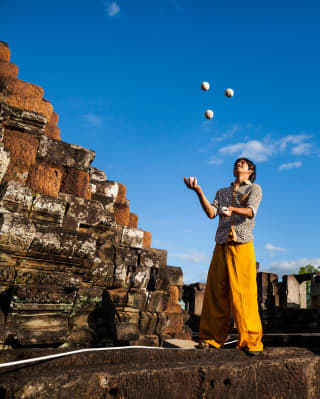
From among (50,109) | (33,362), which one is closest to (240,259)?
(33,362)

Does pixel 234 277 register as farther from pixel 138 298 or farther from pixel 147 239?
pixel 147 239

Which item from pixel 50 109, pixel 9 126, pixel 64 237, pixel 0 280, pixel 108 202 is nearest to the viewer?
pixel 0 280

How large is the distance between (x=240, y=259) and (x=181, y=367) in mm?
1304

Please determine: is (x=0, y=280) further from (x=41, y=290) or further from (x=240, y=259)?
(x=240, y=259)

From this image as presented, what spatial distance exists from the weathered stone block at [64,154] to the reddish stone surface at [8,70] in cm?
144

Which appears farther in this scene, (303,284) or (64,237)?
(303,284)

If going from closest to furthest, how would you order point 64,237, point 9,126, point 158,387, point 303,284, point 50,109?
1. point 158,387
2. point 64,237
3. point 9,126
4. point 50,109
5. point 303,284

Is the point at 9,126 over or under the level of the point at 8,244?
over

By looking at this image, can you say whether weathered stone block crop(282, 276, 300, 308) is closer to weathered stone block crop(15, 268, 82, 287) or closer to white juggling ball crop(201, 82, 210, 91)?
white juggling ball crop(201, 82, 210, 91)

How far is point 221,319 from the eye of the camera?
10.3ft

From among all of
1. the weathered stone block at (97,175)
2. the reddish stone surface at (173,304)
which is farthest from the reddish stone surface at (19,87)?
the reddish stone surface at (173,304)

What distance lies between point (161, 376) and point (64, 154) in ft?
12.3

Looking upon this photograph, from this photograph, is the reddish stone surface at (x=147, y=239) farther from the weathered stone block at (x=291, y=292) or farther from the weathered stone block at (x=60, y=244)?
the weathered stone block at (x=291, y=292)

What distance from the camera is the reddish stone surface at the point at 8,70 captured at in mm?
5333
